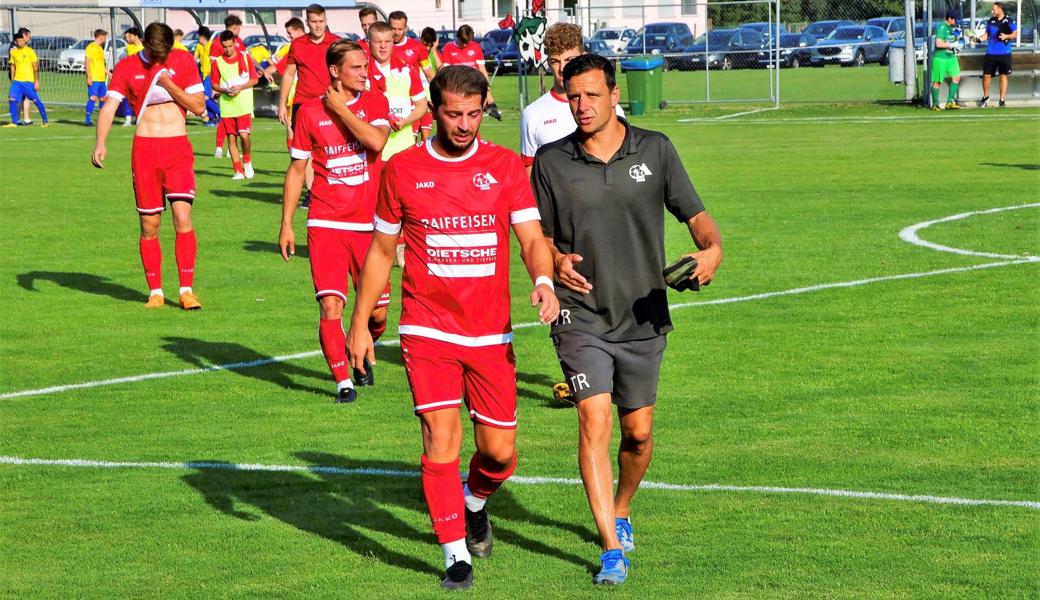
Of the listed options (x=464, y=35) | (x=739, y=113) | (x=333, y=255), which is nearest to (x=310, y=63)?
(x=333, y=255)

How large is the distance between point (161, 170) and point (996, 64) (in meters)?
25.3

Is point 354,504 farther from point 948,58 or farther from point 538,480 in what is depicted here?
point 948,58

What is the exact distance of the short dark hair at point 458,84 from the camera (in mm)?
5989

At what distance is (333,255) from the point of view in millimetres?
10039

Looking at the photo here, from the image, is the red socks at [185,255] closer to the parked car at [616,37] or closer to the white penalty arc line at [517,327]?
the white penalty arc line at [517,327]

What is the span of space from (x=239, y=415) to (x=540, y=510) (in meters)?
2.93

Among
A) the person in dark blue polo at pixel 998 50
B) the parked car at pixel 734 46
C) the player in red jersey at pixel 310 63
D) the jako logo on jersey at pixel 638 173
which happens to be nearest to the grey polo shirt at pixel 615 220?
the jako logo on jersey at pixel 638 173

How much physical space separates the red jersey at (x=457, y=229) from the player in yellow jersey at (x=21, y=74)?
1295 inches

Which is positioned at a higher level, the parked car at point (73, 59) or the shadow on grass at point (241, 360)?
the parked car at point (73, 59)

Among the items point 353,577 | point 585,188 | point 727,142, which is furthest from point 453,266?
point 727,142

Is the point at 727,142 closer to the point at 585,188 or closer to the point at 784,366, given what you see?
the point at 784,366

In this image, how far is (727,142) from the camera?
28953mm

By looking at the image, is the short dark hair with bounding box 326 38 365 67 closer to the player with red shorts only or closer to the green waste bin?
the player with red shorts only

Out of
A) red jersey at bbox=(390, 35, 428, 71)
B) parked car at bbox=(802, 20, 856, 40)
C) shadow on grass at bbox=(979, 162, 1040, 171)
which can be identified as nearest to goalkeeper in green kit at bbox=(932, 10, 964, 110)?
shadow on grass at bbox=(979, 162, 1040, 171)
